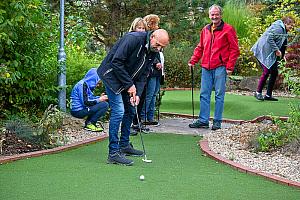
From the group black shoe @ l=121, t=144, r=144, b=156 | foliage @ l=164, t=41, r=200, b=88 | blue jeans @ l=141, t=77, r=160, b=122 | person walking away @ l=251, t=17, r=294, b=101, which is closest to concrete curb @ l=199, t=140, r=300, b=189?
black shoe @ l=121, t=144, r=144, b=156

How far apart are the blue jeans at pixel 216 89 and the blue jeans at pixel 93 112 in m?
1.60

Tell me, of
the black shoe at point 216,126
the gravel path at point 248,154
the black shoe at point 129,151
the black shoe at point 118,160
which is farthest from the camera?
the black shoe at point 216,126

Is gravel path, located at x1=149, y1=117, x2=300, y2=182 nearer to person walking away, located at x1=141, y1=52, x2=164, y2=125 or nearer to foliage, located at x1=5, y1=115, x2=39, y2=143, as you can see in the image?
person walking away, located at x1=141, y1=52, x2=164, y2=125

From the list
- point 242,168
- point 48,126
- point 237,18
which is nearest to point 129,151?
point 48,126

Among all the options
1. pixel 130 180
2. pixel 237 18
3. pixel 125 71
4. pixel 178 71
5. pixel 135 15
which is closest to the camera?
pixel 130 180

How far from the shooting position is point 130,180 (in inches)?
225

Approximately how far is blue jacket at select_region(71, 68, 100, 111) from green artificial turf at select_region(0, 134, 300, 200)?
152 centimetres

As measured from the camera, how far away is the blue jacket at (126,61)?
245 inches

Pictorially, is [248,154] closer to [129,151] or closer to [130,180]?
[129,151]

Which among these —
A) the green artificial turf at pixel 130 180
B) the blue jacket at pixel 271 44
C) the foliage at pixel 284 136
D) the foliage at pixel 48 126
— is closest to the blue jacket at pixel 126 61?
the green artificial turf at pixel 130 180

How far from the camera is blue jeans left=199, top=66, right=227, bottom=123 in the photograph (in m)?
9.33

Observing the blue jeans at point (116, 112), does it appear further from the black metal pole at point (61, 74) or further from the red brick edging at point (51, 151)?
the black metal pole at point (61, 74)

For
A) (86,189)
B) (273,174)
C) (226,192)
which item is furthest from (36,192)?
(273,174)

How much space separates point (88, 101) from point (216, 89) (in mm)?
1911
